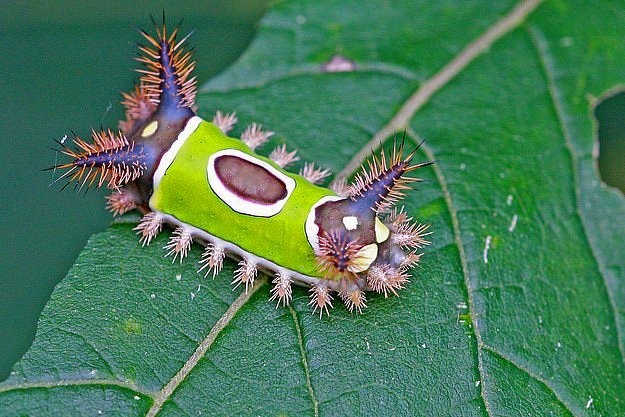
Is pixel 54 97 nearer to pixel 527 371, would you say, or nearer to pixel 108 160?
pixel 108 160

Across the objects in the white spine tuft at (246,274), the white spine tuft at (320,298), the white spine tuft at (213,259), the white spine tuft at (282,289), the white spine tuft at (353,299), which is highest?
the white spine tuft at (353,299)

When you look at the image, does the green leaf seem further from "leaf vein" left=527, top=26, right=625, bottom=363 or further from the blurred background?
the blurred background

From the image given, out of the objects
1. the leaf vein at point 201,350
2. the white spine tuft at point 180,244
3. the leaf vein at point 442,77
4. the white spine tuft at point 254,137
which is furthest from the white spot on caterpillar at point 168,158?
the leaf vein at point 442,77

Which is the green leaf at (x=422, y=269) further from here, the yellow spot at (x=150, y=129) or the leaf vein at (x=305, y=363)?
the yellow spot at (x=150, y=129)

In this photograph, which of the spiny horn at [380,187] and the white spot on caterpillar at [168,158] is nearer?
the spiny horn at [380,187]

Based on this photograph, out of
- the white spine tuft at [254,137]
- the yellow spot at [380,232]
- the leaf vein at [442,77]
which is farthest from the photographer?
the leaf vein at [442,77]

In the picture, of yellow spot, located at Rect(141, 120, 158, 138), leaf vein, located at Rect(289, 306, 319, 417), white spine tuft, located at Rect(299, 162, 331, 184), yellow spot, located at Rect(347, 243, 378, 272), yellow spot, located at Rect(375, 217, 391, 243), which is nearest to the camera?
leaf vein, located at Rect(289, 306, 319, 417)

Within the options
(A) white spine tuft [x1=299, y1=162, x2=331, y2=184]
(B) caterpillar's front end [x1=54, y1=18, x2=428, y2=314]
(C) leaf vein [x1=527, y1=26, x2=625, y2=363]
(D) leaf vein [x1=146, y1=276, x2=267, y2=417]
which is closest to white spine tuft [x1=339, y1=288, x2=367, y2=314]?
(B) caterpillar's front end [x1=54, y1=18, x2=428, y2=314]
